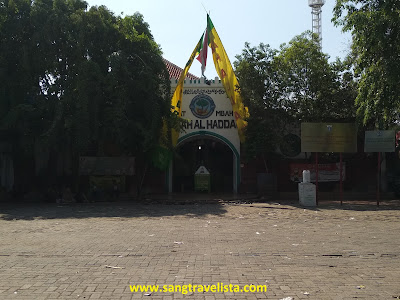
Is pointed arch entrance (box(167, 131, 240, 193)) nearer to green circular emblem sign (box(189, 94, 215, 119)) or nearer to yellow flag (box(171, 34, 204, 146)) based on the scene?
green circular emblem sign (box(189, 94, 215, 119))

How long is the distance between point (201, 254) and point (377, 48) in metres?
10.7

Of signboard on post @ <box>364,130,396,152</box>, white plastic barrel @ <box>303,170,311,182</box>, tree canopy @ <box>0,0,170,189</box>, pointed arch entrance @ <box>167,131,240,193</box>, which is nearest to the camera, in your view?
signboard on post @ <box>364,130,396,152</box>

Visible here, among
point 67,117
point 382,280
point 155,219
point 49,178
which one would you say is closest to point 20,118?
point 67,117

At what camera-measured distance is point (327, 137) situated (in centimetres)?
1756

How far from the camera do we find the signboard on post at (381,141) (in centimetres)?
1680

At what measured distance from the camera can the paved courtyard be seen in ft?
18.2

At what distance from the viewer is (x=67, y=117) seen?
17.5 meters

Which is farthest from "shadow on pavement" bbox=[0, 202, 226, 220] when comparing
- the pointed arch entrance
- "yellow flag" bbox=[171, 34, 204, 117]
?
"yellow flag" bbox=[171, 34, 204, 117]

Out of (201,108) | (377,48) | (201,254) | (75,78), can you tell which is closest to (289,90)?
(201,108)

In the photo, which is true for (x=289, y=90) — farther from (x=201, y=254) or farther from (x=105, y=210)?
(x=201, y=254)

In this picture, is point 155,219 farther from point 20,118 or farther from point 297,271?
point 20,118

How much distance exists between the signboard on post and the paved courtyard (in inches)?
161

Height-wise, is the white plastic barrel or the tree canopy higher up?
the tree canopy

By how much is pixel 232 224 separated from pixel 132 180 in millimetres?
11304
